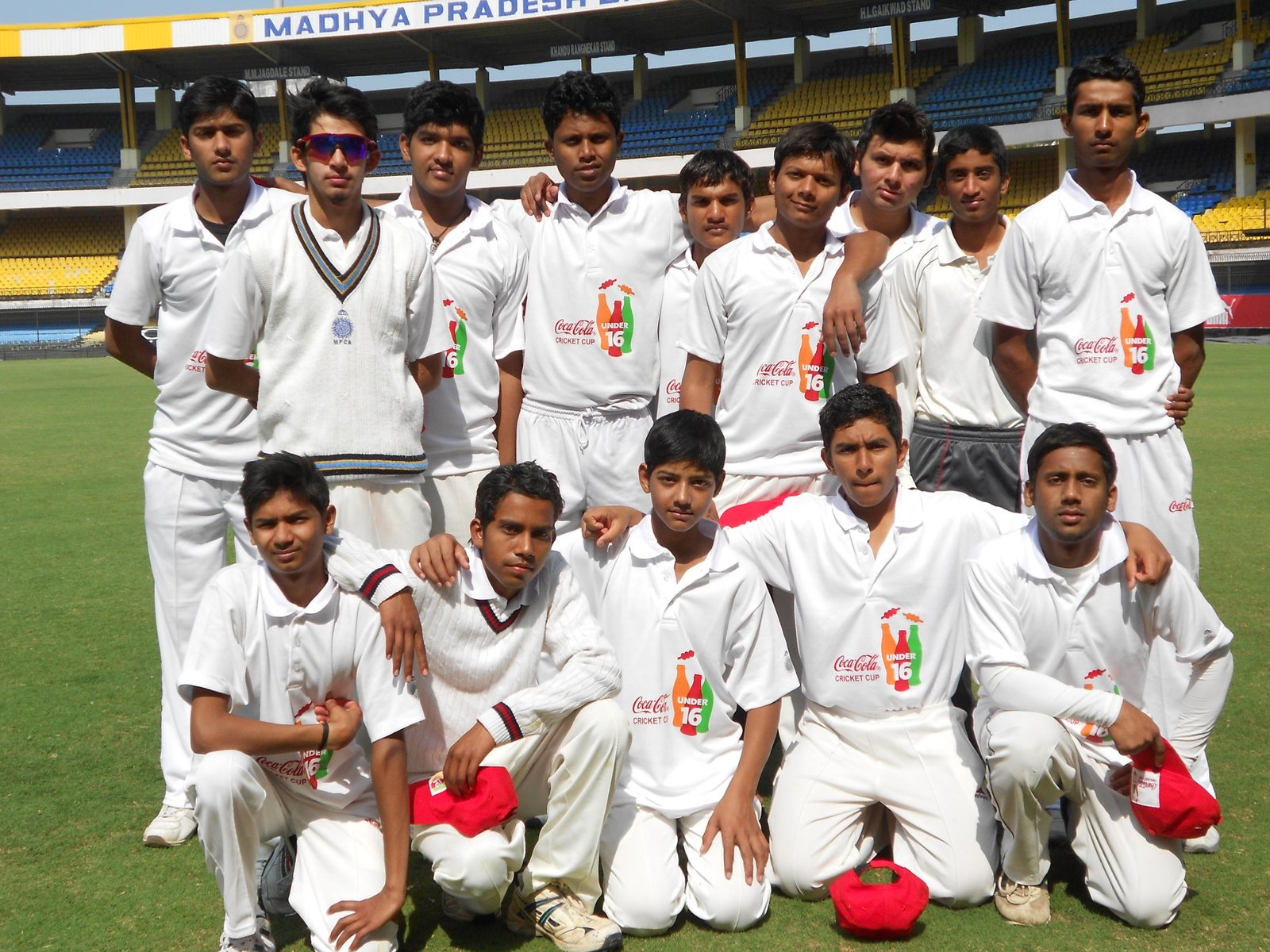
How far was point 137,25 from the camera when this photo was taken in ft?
114

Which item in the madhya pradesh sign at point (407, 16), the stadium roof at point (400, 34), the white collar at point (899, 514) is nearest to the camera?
the white collar at point (899, 514)

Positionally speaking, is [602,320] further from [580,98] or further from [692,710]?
[692,710]

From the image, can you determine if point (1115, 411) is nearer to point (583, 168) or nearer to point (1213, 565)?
point (583, 168)

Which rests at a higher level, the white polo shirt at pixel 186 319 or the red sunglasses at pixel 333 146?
the red sunglasses at pixel 333 146

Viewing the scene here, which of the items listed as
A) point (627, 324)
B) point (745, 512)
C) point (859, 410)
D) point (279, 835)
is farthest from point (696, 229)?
point (279, 835)

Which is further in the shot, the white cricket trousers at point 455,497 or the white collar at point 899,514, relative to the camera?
the white cricket trousers at point 455,497

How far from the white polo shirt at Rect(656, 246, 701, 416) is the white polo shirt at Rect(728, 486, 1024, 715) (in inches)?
42.9

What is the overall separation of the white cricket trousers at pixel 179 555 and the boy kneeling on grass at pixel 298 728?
2.54ft

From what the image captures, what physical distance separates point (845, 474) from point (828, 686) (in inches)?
26.2

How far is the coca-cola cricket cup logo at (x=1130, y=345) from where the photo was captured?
388cm

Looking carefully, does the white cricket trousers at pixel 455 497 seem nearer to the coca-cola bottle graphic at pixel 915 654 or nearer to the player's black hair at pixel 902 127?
the coca-cola bottle graphic at pixel 915 654

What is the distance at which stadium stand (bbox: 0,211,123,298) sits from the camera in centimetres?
3625

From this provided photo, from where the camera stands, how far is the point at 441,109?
13.9 feet

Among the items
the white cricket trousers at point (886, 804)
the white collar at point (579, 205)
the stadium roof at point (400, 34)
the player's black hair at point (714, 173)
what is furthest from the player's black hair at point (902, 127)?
the stadium roof at point (400, 34)
